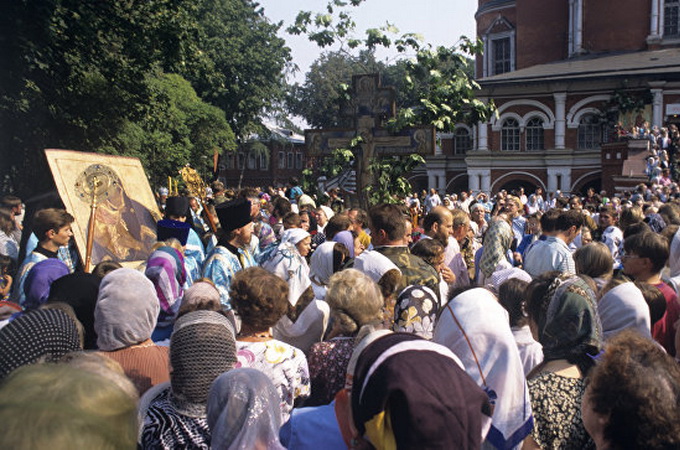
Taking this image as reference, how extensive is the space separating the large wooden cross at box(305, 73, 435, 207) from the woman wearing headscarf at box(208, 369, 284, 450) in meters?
7.46

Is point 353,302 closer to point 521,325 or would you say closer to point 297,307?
point 521,325

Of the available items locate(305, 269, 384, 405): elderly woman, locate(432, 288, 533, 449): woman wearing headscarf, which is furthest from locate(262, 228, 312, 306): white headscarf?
locate(432, 288, 533, 449): woman wearing headscarf

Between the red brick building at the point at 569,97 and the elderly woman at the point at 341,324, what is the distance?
28.3 m

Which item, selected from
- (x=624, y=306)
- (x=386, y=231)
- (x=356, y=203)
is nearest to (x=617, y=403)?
(x=624, y=306)

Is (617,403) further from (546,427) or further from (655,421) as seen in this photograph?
(546,427)

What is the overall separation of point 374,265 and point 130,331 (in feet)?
6.97

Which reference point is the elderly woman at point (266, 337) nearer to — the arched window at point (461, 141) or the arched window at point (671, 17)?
the arched window at point (461, 141)

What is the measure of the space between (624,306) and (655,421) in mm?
2166

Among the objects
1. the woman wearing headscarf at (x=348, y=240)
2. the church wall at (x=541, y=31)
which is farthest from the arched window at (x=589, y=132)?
the woman wearing headscarf at (x=348, y=240)

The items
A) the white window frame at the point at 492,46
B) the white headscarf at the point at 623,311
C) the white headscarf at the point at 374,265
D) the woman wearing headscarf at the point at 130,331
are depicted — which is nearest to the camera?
the woman wearing headscarf at the point at 130,331

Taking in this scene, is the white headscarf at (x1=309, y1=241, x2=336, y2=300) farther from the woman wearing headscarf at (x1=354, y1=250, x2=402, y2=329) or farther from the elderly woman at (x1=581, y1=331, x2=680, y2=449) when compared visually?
the elderly woman at (x1=581, y1=331, x2=680, y2=449)

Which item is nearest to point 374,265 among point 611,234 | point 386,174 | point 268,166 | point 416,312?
point 416,312

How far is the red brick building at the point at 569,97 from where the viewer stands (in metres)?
33.5

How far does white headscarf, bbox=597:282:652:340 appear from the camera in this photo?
4.05 metres
